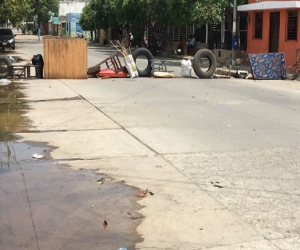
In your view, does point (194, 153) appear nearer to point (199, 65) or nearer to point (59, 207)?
point (59, 207)

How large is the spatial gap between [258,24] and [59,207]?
25880mm

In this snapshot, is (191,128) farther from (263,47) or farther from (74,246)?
(263,47)

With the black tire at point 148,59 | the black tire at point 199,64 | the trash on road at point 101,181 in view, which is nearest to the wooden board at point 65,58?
the black tire at point 148,59

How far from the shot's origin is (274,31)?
28.1 m

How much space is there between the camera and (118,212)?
5867 mm

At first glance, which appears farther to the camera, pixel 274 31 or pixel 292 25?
pixel 274 31

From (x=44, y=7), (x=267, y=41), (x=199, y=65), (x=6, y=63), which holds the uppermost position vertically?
(x=44, y=7)

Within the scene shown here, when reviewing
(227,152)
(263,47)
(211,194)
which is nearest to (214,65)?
(263,47)

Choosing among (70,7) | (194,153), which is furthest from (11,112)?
(70,7)

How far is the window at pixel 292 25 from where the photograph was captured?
84.6 feet

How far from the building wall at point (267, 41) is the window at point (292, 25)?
6.6 inches

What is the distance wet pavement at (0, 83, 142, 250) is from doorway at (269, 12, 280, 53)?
2144 centimetres

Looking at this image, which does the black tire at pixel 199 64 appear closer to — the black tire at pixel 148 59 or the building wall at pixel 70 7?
the black tire at pixel 148 59

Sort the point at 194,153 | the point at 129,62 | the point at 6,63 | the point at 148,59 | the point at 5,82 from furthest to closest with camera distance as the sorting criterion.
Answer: the point at 148,59 → the point at 129,62 → the point at 6,63 → the point at 5,82 → the point at 194,153
